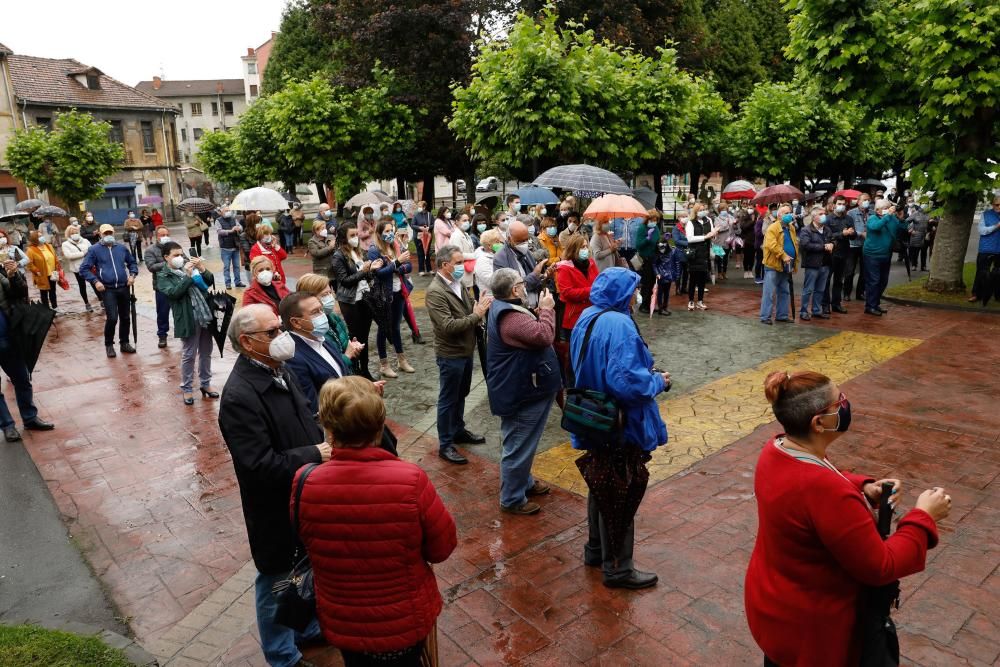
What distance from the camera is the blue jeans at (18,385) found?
729 cm

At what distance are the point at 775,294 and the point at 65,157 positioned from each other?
101 feet

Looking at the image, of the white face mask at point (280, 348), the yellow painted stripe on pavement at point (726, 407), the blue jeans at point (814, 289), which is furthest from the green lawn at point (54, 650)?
the blue jeans at point (814, 289)

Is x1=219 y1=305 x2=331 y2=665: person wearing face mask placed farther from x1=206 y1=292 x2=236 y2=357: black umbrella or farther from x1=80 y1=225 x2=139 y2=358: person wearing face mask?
x1=80 y1=225 x2=139 y2=358: person wearing face mask

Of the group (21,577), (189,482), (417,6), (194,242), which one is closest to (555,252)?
(189,482)

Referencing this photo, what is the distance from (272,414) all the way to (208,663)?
5.24 ft

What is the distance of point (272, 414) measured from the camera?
341cm

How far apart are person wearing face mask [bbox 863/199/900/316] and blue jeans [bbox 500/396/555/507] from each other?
836cm

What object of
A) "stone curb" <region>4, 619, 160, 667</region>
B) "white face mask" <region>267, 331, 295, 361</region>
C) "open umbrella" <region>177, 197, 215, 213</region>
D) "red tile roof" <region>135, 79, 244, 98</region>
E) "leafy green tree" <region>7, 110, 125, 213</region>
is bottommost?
"stone curb" <region>4, 619, 160, 667</region>

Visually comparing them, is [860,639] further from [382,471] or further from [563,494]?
[563,494]

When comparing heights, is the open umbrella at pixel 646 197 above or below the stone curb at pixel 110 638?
above

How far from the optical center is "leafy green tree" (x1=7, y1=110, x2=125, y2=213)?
30.3 m

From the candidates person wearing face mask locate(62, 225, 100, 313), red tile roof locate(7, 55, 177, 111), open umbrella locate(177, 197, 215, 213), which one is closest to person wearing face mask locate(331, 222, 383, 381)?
person wearing face mask locate(62, 225, 100, 313)

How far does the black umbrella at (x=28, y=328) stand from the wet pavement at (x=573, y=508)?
0.92m

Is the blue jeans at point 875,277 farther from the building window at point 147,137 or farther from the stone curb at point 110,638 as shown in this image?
the building window at point 147,137
